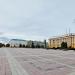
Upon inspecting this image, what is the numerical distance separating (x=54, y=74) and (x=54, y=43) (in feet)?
433

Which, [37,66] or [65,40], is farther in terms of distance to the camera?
[65,40]

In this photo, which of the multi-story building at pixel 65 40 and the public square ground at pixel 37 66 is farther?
the multi-story building at pixel 65 40

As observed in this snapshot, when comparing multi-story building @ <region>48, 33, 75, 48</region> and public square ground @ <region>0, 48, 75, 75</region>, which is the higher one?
multi-story building @ <region>48, 33, 75, 48</region>

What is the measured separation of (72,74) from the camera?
11930 mm

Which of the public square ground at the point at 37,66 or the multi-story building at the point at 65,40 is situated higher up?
the multi-story building at the point at 65,40

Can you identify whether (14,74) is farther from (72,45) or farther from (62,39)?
(62,39)

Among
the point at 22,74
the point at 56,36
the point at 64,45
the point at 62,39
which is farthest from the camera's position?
the point at 56,36

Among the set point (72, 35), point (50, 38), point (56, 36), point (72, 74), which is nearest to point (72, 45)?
point (72, 35)

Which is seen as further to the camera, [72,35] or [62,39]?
[62,39]

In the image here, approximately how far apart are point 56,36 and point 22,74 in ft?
430

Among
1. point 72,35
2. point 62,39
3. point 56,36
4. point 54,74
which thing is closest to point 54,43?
point 56,36

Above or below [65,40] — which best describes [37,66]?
below

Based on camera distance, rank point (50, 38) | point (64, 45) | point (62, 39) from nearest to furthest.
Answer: point (64, 45) → point (62, 39) → point (50, 38)

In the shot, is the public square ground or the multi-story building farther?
the multi-story building
